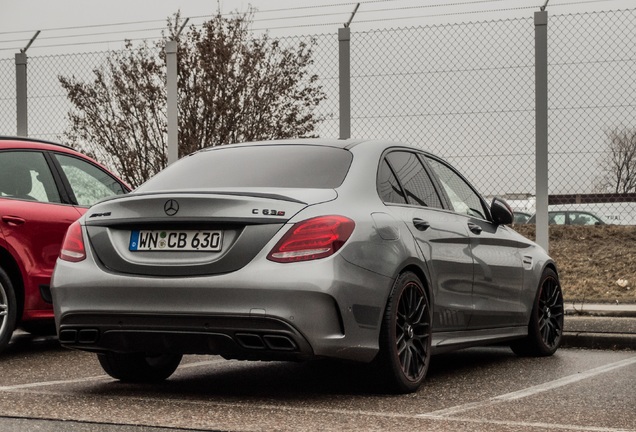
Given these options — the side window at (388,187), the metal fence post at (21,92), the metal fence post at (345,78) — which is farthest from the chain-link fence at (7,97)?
the side window at (388,187)

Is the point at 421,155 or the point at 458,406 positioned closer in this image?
the point at 458,406

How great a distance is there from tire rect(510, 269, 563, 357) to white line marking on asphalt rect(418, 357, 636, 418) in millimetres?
560

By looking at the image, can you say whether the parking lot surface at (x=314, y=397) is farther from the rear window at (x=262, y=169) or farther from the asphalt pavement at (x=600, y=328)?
the rear window at (x=262, y=169)

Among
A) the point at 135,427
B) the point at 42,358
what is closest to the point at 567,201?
the point at 42,358

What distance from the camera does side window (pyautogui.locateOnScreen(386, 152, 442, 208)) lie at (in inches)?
273

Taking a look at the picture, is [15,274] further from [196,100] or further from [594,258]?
[196,100]

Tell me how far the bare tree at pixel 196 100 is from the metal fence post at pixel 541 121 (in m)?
7.70

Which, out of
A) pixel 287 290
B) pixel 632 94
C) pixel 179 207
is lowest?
pixel 287 290

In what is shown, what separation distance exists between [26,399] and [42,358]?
2564 mm

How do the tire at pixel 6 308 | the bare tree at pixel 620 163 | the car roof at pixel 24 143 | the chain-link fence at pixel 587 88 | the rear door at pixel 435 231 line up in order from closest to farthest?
the rear door at pixel 435 231 < the tire at pixel 6 308 < the car roof at pixel 24 143 < the chain-link fence at pixel 587 88 < the bare tree at pixel 620 163

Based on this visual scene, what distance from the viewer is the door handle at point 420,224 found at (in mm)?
6641

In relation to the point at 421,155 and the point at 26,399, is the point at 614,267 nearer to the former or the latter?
the point at 421,155

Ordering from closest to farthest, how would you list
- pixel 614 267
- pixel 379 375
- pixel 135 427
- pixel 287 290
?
pixel 135 427 → pixel 287 290 → pixel 379 375 → pixel 614 267

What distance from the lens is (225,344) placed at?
5812mm
